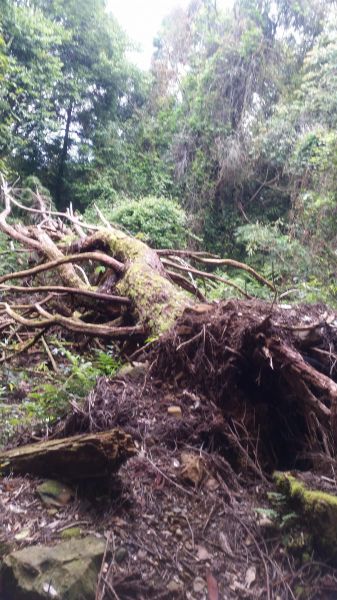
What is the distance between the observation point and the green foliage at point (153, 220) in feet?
36.1

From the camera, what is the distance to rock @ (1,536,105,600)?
1.96m

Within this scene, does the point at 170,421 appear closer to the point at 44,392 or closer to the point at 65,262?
the point at 44,392

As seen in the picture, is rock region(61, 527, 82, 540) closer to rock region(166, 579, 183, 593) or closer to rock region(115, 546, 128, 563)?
rock region(115, 546, 128, 563)

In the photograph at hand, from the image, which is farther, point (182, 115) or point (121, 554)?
point (182, 115)

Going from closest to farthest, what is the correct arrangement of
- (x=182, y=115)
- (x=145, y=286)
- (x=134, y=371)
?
(x=134, y=371) < (x=145, y=286) < (x=182, y=115)

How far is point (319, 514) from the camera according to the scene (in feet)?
7.55

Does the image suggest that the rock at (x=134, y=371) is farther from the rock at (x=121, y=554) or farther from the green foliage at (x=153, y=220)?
the green foliage at (x=153, y=220)

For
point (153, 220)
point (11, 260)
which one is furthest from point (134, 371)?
point (153, 220)

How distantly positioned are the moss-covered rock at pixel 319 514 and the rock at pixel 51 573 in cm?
100

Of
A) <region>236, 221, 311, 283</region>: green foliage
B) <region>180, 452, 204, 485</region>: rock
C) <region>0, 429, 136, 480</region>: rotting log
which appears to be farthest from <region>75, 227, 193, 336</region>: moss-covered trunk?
<region>236, 221, 311, 283</region>: green foliage

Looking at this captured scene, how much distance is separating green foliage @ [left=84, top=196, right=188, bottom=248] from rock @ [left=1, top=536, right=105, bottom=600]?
8.69 metres

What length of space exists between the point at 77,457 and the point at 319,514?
1258 millimetres

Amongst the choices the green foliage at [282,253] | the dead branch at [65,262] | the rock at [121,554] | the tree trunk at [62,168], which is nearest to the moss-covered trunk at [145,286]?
the dead branch at [65,262]

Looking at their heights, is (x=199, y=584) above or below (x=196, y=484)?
below
